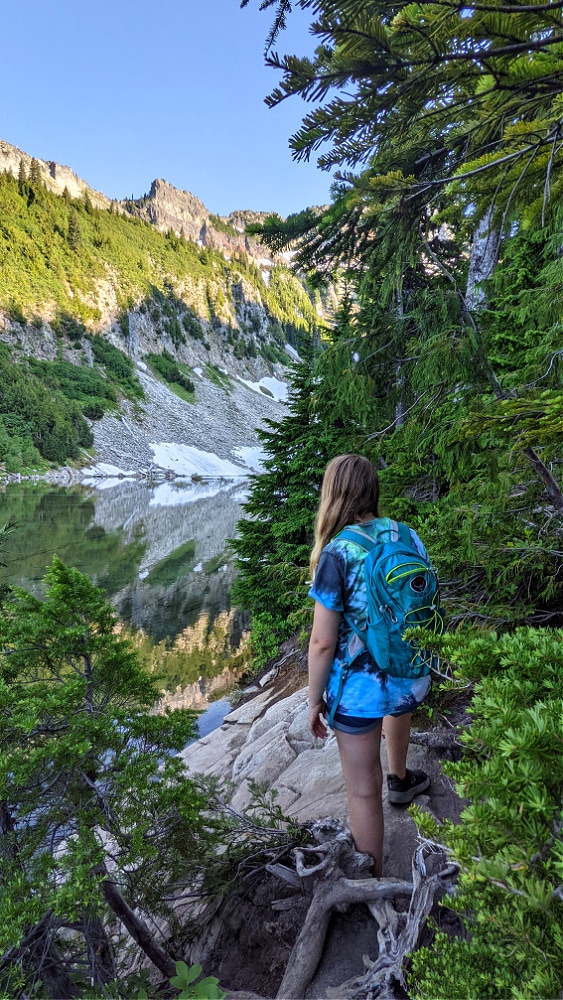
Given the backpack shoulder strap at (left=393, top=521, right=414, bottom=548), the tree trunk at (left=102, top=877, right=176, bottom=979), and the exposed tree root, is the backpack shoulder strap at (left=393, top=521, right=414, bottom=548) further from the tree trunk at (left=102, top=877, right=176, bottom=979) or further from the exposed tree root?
the tree trunk at (left=102, top=877, right=176, bottom=979)

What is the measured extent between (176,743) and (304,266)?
520 centimetres

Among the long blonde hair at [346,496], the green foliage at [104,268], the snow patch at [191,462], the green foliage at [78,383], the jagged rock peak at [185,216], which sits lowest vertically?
the long blonde hair at [346,496]

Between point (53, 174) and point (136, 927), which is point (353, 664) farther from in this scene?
point (53, 174)

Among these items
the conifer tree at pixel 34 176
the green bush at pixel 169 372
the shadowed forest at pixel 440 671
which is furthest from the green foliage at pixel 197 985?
the conifer tree at pixel 34 176

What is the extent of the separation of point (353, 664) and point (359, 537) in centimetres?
57

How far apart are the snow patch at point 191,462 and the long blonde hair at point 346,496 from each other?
7008 centimetres

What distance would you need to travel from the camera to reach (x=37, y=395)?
2341 inches

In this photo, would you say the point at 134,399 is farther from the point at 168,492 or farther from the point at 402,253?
the point at 402,253

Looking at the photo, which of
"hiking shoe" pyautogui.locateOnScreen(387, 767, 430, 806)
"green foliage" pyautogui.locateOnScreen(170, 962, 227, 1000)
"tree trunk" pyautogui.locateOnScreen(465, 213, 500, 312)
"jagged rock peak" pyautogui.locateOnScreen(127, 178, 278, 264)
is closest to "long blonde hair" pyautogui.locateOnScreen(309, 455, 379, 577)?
"hiking shoe" pyautogui.locateOnScreen(387, 767, 430, 806)

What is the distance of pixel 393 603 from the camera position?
2027 mm

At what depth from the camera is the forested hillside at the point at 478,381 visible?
2.84 ft

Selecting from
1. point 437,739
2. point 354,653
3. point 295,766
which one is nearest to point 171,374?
point 295,766

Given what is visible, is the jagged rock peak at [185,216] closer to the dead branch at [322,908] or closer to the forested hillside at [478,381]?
the forested hillside at [478,381]

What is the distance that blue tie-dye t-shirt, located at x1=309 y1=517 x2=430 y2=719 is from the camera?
2053mm
